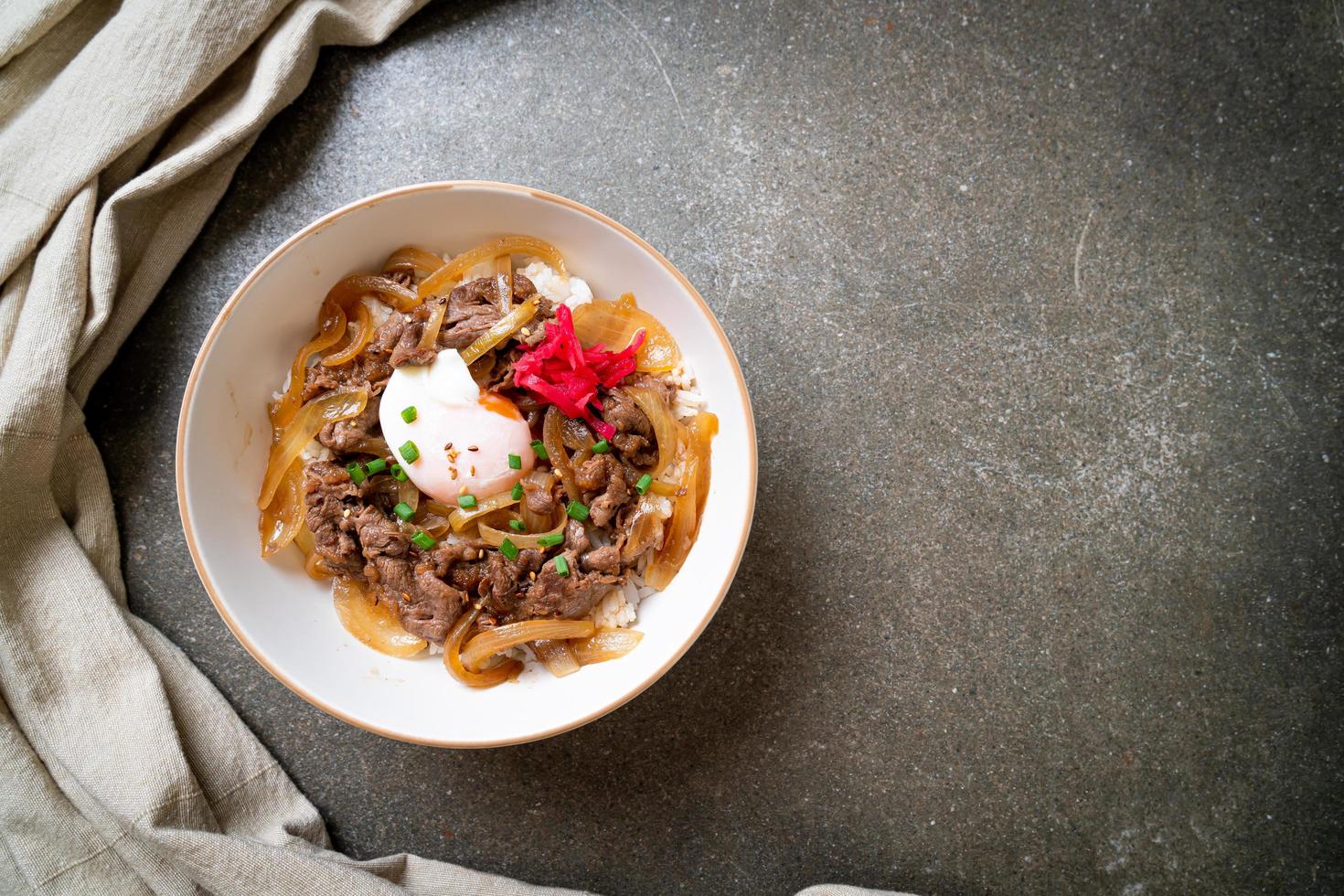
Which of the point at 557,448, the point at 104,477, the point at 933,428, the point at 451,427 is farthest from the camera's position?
the point at 933,428

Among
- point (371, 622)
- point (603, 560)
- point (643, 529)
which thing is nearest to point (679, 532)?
point (643, 529)

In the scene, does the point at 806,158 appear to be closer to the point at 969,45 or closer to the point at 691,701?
the point at 969,45

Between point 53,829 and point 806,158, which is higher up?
point 806,158

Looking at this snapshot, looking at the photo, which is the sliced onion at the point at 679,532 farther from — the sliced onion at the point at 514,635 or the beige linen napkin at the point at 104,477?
the beige linen napkin at the point at 104,477

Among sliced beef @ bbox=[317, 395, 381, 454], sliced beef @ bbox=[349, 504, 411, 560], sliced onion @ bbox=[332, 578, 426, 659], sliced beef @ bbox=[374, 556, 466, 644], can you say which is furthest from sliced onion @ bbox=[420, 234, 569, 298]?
sliced onion @ bbox=[332, 578, 426, 659]

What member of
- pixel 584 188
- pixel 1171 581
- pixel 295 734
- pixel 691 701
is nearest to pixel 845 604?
pixel 691 701

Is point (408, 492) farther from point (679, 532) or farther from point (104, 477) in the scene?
point (104, 477)
